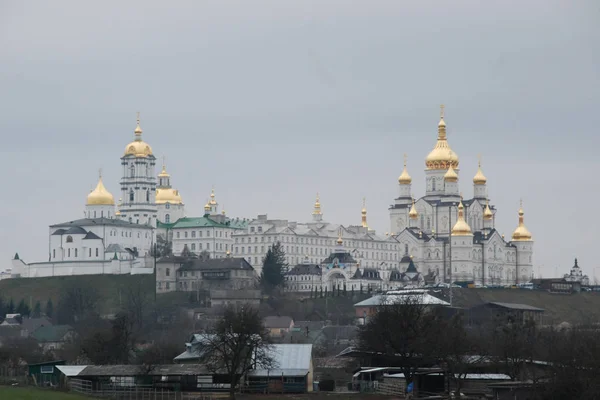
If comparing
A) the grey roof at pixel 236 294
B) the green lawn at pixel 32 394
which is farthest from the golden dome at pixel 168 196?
the green lawn at pixel 32 394

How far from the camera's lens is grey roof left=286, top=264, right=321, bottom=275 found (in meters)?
148

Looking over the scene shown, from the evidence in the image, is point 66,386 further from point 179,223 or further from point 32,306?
Answer: point 179,223

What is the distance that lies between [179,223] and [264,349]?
87988 millimetres

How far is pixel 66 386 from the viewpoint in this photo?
67438 millimetres

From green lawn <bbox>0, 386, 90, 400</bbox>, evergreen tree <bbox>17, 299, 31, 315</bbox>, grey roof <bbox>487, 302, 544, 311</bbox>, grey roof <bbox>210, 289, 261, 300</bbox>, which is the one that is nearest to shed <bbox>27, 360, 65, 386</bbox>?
green lawn <bbox>0, 386, 90, 400</bbox>

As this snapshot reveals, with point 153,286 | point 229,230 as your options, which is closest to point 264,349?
point 153,286

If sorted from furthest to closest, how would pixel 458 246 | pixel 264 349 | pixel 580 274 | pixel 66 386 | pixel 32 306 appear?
pixel 580 274
pixel 458 246
pixel 32 306
pixel 264 349
pixel 66 386

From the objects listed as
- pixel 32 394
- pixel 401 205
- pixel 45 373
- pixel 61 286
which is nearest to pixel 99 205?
pixel 61 286

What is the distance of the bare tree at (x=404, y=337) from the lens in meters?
71.8

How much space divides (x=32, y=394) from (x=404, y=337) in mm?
17116

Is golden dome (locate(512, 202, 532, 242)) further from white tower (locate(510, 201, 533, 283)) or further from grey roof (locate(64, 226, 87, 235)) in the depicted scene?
grey roof (locate(64, 226, 87, 235))

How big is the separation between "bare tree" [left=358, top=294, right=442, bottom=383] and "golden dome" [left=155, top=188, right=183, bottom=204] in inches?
3562

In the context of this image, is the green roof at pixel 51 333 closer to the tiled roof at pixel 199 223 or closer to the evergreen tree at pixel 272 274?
the evergreen tree at pixel 272 274

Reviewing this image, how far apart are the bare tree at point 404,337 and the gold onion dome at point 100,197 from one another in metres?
85.0
